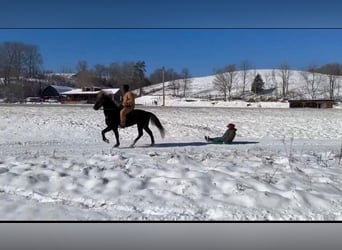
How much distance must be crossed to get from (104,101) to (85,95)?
0.75 meters

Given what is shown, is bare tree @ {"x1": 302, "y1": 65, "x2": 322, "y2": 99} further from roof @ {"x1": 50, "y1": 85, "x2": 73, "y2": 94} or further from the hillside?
roof @ {"x1": 50, "y1": 85, "x2": 73, "y2": 94}

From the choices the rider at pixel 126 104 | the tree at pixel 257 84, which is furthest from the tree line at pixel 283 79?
the rider at pixel 126 104

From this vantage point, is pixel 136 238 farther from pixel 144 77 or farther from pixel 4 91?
pixel 4 91

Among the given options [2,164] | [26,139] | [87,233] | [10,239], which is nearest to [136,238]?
[87,233]

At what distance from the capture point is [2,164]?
7.38 meters

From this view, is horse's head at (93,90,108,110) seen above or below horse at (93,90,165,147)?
above

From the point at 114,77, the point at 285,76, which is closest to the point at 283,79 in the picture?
the point at 285,76

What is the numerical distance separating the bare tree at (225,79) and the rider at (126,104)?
2.24m

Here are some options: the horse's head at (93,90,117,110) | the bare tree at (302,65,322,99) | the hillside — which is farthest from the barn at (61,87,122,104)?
the bare tree at (302,65,322,99)

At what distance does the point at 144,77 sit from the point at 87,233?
5002mm

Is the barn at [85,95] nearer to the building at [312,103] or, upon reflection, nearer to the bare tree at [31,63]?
the bare tree at [31,63]

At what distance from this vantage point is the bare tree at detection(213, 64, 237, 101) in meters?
8.93

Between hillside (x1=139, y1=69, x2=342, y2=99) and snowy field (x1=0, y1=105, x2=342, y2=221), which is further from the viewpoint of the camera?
hillside (x1=139, y1=69, x2=342, y2=99)

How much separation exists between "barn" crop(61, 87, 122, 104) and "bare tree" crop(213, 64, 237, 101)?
8.22ft
